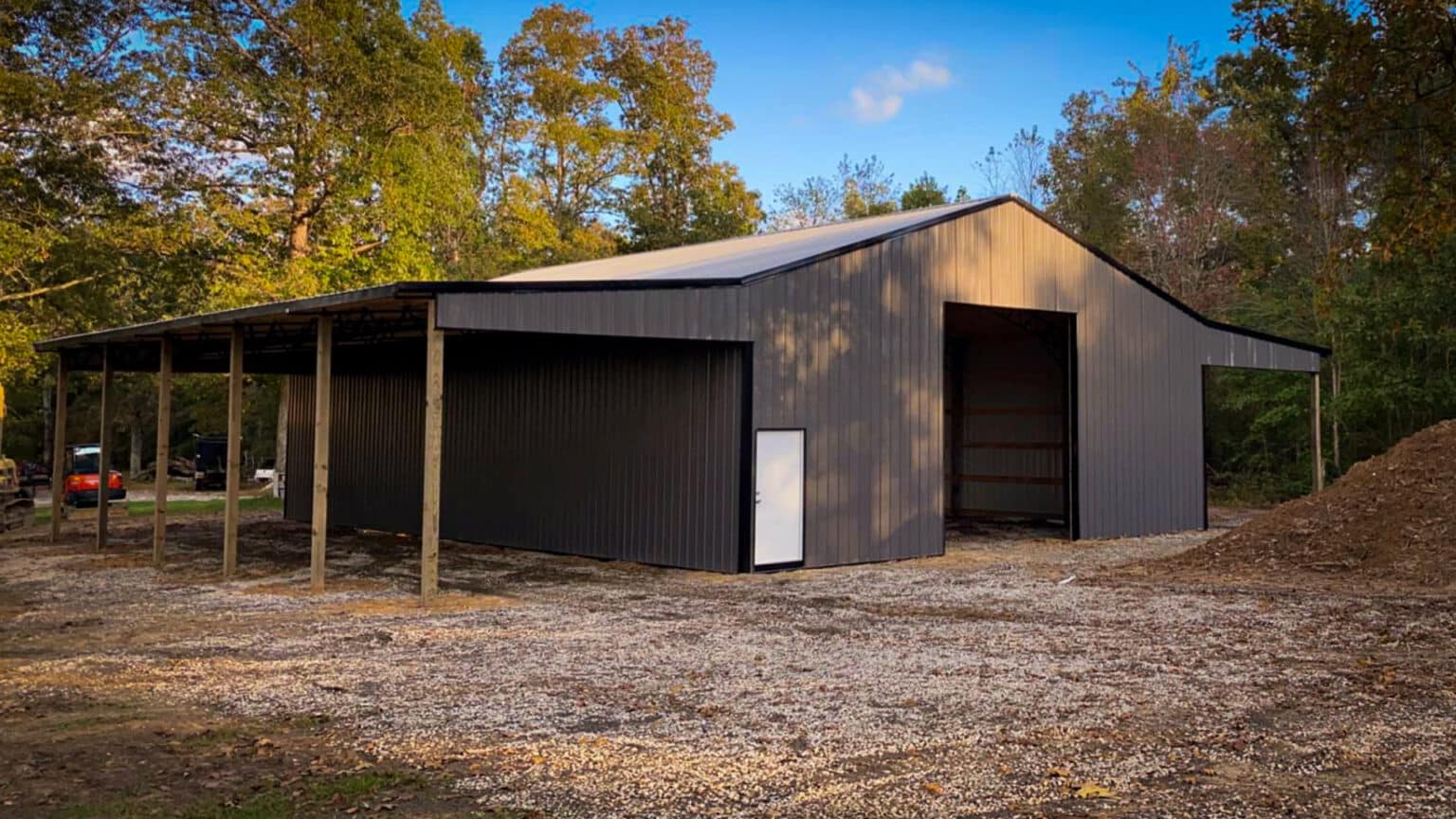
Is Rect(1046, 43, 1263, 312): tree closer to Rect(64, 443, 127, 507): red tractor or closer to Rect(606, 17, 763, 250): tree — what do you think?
Rect(606, 17, 763, 250): tree

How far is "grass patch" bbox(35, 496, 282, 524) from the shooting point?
23.0 metres

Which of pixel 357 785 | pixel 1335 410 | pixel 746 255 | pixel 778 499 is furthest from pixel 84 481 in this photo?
pixel 1335 410

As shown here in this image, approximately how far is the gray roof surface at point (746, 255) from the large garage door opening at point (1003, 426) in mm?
3532

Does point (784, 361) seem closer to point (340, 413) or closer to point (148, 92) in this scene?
point (340, 413)

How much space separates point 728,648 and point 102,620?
5.57m

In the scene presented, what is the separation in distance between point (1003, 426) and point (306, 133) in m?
16.1

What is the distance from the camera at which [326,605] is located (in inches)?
415

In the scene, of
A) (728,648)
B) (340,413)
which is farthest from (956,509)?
(728,648)

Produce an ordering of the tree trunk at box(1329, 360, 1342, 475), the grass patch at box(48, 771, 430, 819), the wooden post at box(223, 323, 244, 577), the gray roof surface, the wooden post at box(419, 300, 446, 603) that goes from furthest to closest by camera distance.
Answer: the tree trunk at box(1329, 360, 1342, 475)
the gray roof surface
the wooden post at box(223, 323, 244, 577)
the wooden post at box(419, 300, 446, 603)
the grass patch at box(48, 771, 430, 819)

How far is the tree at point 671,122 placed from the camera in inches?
1496

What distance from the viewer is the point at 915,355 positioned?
14.9 metres

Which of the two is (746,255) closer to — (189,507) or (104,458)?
(104,458)

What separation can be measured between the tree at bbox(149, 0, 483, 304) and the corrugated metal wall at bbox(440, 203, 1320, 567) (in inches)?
566

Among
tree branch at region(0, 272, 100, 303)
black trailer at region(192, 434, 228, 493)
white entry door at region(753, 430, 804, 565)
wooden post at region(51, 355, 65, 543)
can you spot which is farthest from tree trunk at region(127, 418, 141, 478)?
white entry door at region(753, 430, 804, 565)
